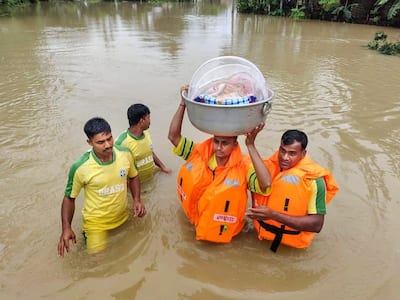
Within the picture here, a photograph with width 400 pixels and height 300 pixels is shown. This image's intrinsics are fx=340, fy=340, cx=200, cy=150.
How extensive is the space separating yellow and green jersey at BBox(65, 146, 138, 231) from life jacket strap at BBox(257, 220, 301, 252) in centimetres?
127

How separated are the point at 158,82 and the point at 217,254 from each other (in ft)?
19.2

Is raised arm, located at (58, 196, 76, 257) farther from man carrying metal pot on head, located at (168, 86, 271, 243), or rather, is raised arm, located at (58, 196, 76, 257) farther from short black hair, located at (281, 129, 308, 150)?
short black hair, located at (281, 129, 308, 150)

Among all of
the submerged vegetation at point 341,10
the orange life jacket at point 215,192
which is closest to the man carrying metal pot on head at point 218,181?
the orange life jacket at point 215,192

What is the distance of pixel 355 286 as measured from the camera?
9.09ft

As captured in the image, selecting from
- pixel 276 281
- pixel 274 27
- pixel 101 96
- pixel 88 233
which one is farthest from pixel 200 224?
pixel 274 27

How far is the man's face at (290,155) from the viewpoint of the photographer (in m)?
2.70

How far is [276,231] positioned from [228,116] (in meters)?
1.17

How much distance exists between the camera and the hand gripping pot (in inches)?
96.5

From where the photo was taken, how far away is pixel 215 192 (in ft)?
9.32

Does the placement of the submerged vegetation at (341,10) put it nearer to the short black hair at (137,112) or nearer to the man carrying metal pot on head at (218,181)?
the short black hair at (137,112)

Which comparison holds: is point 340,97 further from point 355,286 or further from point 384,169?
point 355,286

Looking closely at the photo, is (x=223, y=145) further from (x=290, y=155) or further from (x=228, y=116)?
(x=290, y=155)

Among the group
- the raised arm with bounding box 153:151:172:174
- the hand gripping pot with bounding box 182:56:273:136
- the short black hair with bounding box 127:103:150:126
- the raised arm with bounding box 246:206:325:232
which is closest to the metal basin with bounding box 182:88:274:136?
the hand gripping pot with bounding box 182:56:273:136

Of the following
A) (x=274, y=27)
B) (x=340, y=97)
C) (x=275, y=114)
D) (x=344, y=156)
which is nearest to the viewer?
(x=344, y=156)
